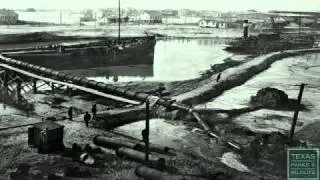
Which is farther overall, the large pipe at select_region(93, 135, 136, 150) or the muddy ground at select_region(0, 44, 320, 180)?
the large pipe at select_region(93, 135, 136, 150)

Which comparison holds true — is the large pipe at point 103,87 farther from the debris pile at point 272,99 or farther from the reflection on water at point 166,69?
the reflection on water at point 166,69

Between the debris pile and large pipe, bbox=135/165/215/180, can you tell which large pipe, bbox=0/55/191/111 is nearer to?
the debris pile

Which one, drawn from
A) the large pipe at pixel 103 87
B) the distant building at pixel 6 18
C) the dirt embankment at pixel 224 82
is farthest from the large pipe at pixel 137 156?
the distant building at pixel 6 18

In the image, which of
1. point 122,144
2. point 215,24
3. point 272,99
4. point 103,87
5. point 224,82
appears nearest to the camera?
point 122,144

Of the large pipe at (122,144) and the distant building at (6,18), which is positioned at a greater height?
the distant building at (6,18)

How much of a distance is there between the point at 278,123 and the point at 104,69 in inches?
1083

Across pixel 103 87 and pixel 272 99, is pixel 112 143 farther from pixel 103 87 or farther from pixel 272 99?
pixel 272 99

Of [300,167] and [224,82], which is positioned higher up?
[300,167]

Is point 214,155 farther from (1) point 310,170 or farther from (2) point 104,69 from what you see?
(2) point 104,69

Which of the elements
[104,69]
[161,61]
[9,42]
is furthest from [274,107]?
[9,42]

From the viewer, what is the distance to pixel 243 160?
1619cm

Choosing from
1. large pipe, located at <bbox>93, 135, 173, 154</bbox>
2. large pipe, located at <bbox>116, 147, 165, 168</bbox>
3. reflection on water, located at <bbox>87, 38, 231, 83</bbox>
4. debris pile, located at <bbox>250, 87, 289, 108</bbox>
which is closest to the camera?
large pipe, located at <bbox>116, 147, 165, 168</bbox>

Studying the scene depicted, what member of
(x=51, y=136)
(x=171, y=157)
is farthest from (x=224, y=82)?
(x=51, y=136)

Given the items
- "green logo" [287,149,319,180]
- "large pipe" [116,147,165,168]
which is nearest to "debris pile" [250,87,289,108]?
"large pipe" [116,147,165,168]
